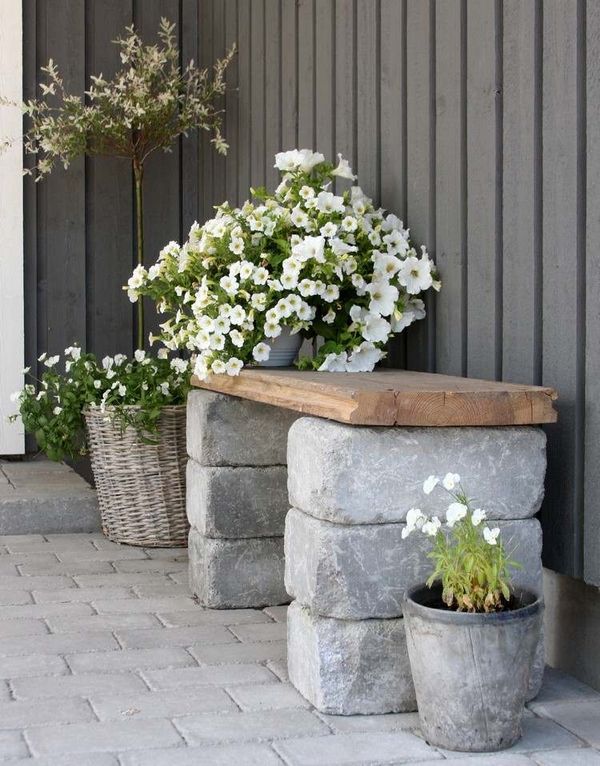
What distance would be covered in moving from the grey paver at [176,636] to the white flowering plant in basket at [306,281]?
0.75 meters

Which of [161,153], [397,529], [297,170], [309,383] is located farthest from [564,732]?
[161,153]

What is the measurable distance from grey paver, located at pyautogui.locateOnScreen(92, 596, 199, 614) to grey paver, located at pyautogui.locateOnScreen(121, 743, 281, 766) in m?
1.20

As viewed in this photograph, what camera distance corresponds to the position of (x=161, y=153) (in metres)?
5.89

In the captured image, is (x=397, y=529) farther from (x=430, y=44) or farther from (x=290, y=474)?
(x=430, y=44)

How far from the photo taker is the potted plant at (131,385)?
4.52m

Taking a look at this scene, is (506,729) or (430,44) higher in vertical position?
(430,44)

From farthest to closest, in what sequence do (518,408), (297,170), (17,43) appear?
(17,43) < (297,170) < (518,408)

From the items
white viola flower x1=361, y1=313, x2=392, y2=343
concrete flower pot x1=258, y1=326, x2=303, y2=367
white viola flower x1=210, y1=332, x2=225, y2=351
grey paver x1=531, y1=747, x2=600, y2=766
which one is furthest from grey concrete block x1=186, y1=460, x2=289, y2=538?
grey paver x1=531, y1=747, x2=600, y2=766

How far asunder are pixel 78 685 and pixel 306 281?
125 centimetres

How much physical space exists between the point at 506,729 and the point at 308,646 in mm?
514

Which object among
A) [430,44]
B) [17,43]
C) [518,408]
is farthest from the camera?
[17,43]

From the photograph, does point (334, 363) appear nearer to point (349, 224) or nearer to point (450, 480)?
→ point (349, 224)

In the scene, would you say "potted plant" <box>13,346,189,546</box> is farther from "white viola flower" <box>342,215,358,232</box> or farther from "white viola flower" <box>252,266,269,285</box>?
"white viola flower" <box>342,215,358,232</box>

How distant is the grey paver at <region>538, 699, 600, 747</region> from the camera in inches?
103
